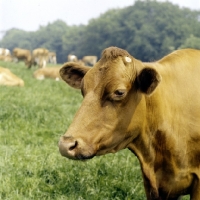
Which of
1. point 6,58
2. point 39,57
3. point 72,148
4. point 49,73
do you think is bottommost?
point 6,58

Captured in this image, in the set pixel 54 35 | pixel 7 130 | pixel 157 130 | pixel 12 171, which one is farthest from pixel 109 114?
pixel 54 35

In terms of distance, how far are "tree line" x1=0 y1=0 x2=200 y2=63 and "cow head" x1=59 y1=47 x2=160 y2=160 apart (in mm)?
73921

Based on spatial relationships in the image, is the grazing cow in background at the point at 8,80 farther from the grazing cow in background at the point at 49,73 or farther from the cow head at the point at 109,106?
the cow head at the point at 109,106

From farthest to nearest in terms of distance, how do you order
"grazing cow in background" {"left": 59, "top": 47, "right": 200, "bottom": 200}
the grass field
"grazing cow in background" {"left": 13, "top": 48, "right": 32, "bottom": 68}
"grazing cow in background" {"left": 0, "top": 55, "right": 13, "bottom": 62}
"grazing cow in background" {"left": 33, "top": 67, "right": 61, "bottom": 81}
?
"grazing cow in background" {"left": 0, "top": 55, "right": 13, "bottom": 62} < "grazing cow in background" {"left": 13, "top": 48, "right": 32, "bottom": 68} < "grazing cow in background" {"left": 33, "top": 67, "right": 61, "bottom": 81} < the grass field < "grazing cow in background" {"left": 59, "top": 47, "right": 200, "bottom": 200}

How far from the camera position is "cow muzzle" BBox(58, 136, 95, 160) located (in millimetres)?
3168

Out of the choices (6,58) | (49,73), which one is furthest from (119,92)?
(6,58)

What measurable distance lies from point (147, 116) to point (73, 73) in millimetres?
870

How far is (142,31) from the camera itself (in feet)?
295

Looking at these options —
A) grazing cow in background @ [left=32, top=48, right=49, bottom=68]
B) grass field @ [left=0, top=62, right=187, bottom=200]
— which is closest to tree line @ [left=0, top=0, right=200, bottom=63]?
grazing cow in background @ [left=32, top=48, right=49, bottom=68]

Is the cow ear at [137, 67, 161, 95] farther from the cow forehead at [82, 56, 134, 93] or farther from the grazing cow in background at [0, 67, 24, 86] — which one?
the grazing cow in background at [0, 67, 24, 86]

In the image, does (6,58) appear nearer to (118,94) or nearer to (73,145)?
(118,94)

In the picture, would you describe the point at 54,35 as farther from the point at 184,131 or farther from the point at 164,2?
the point at 184,131

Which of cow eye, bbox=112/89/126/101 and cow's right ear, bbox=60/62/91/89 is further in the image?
cow's right ear, bbox=60/62/91/89

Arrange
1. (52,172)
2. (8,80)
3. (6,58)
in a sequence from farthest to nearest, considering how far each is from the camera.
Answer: (6,58) < (8,80) < (52,172)
